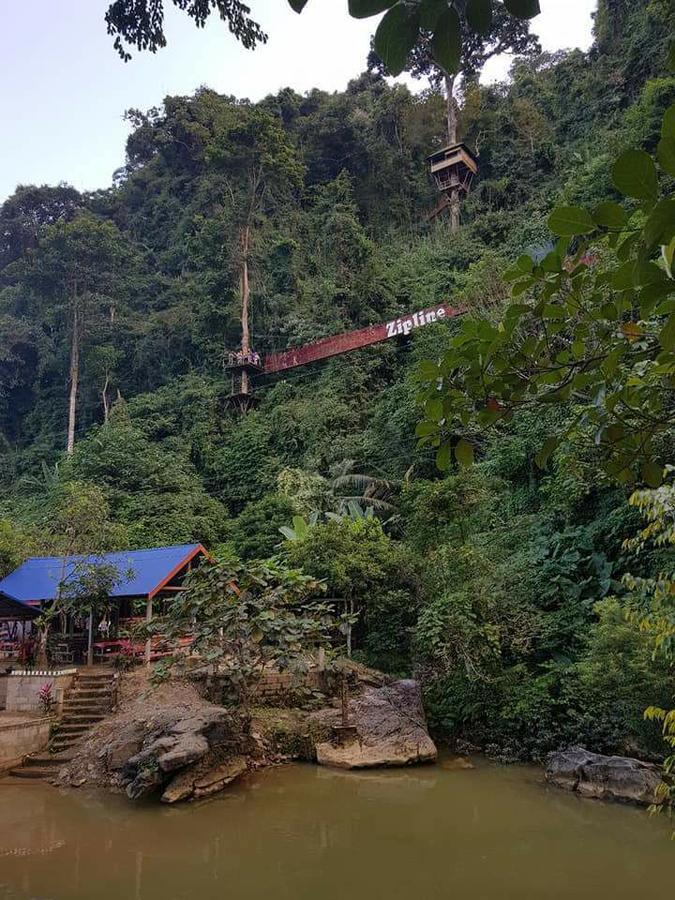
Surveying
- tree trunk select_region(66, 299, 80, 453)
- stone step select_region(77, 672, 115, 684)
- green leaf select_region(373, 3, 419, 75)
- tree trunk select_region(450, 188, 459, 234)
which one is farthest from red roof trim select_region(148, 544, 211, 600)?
tree trunk select_region(450, 188, 459, 234)

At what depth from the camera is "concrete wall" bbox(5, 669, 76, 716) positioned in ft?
28.7

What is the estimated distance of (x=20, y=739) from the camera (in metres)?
7.91

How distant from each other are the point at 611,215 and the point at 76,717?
9.71m

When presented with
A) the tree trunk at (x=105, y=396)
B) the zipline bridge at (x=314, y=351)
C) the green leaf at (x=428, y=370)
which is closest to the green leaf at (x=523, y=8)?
the green leaf at (x=428, y=370)

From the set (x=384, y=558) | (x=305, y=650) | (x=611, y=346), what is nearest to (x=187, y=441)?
(x=384, y=558)

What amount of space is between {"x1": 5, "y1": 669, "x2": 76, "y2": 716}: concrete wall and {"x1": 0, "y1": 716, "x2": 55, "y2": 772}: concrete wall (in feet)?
1.54

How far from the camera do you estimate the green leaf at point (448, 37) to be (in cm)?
95

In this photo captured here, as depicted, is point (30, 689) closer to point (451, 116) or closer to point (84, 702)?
point (84, 702)

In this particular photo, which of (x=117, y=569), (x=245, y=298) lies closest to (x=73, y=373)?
A: (x=245, y=298)

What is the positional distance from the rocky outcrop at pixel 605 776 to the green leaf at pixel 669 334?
648cm

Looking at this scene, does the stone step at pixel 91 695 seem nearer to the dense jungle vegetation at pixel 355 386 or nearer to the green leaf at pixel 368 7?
the dense jungle vegetation at pixel 355 386

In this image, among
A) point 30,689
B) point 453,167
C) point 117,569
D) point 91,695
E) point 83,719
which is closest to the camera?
point 83,719

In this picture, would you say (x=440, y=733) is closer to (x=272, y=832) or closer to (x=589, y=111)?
(x=272, y=832)

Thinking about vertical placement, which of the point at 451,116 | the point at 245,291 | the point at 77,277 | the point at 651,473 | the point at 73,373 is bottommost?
the point at 651,473
